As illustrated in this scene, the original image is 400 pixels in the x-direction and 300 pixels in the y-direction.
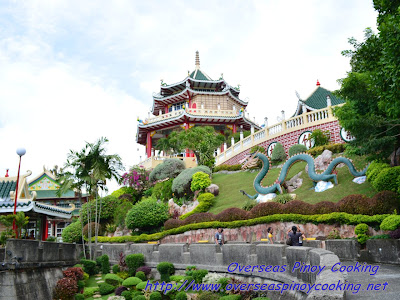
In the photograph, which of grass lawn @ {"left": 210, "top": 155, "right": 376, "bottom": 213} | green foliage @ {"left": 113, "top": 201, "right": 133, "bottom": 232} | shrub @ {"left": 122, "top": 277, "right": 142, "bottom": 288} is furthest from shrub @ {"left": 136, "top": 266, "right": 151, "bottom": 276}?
green foliage @ {"left": 113, "top": 201, "right": 133, "bottom": 232}

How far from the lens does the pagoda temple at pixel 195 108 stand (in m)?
42.2

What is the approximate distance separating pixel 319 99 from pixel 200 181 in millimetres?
14692

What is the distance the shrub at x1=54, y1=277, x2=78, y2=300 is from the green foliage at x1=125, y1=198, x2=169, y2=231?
8195mm

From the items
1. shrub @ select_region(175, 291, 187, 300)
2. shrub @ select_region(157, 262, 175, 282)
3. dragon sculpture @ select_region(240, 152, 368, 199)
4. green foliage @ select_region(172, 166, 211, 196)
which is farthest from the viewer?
green foliage @ select_region(172, 166, 211, 196)

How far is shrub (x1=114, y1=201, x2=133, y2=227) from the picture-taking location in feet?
81.0

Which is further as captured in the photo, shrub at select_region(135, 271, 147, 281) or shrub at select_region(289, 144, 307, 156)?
shrub at select_region(289, 144, 307, 156)

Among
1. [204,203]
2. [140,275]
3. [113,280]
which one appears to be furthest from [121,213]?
[140,275]

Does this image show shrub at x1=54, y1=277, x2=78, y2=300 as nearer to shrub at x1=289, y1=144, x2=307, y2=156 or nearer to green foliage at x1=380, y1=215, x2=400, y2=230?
green foliage at x1=380, y1=215, x2=400, y2=230

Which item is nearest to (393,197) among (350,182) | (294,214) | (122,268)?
(294,214)

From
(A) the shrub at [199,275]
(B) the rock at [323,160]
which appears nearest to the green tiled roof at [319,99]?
(B) the rock at [323,160]

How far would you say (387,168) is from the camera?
1433 centimetres

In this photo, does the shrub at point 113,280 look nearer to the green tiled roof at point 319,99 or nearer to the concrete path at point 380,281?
the concrete path at point 380,281

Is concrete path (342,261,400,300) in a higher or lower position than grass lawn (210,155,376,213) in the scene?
lower

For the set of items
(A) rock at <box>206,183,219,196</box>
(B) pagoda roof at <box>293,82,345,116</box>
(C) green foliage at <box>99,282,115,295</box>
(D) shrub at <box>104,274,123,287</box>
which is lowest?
(C) green foliage at <box>99,282,115,295</box>
